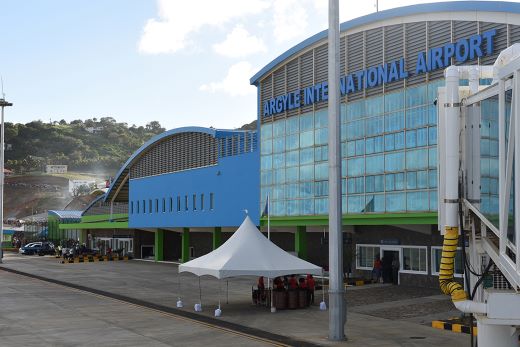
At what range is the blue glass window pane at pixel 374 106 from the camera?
32425mm

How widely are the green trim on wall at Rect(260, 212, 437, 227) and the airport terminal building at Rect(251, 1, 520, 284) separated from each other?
56 mm

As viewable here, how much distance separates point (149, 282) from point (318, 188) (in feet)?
35.6

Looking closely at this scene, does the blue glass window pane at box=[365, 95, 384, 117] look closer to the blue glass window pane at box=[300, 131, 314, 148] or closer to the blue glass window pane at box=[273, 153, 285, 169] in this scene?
the blue glass window pane at box=[300, 131, 314, 148]

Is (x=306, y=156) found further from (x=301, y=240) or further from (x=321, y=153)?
(x=301, y=240)

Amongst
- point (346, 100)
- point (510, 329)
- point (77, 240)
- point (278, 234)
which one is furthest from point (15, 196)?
point (510, 329)

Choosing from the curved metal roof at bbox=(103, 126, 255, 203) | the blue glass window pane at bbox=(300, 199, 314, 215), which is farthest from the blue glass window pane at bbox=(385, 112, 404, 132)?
the curved metal roof at bbox=(103, 126, 255, 203)

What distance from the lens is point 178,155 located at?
56.2m

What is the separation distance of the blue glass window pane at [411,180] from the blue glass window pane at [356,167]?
126 inches

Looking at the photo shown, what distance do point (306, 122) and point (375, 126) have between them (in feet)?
19.4

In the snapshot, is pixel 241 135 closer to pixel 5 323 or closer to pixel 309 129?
pixel 309 129

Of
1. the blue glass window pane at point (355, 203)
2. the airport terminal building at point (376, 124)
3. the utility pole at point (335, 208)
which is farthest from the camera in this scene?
the blue glass window pane at point (355, 203)

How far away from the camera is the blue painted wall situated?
43.9m

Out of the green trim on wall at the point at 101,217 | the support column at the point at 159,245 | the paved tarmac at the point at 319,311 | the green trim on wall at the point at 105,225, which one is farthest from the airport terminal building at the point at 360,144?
the green trim on wall at the point at 101,217

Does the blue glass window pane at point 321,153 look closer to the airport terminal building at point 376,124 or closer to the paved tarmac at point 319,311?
the airport terminal building at point 376,124
